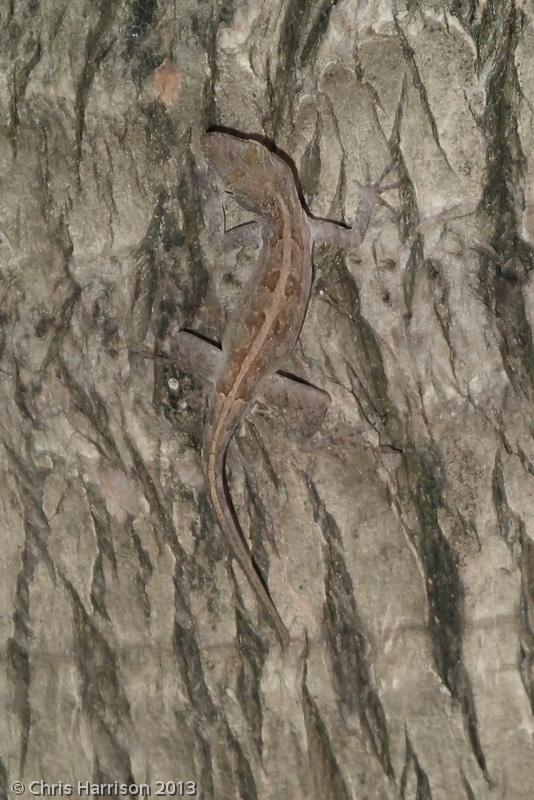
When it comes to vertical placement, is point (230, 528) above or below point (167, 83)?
below

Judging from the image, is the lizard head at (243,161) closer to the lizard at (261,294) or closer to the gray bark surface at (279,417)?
the lizard at (261,294)

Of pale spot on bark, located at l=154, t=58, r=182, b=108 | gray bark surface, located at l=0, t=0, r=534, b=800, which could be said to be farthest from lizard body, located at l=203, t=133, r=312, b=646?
pale spot on bark, located at l=154, t=58, r=182, b=108

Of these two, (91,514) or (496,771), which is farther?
(91,514)

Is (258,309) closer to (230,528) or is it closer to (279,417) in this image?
(279,417)

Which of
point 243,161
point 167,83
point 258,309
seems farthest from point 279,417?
point 167,83

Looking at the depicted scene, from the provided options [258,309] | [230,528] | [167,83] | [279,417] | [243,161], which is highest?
[167,83]

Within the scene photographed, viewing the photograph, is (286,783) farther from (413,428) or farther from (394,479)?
(413,428)

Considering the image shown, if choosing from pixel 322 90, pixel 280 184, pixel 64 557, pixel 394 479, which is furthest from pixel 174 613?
pixel 322 90
